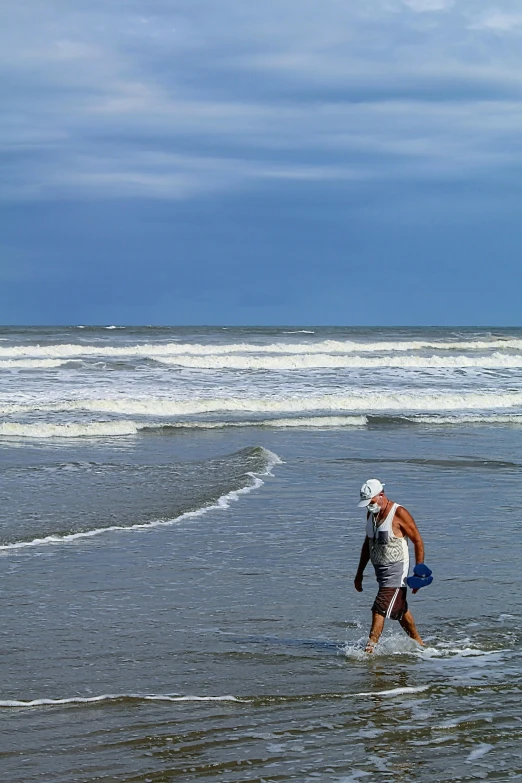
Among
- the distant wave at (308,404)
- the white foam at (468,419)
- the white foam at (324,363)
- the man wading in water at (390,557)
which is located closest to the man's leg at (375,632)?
the man wading in water at (390,557)

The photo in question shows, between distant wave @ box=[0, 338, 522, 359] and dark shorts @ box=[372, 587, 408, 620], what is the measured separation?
120 ft

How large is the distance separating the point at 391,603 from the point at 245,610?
1.52 metres

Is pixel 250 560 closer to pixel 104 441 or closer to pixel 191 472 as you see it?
pixel 191 472

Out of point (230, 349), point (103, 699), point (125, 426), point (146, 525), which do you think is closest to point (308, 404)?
point (125, 426)

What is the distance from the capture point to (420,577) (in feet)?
22.5

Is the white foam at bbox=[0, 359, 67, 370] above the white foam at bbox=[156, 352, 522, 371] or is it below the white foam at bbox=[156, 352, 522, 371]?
below

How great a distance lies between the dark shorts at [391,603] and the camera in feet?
23.0

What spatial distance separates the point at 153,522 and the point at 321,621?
13.5 ft

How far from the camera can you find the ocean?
5289mm

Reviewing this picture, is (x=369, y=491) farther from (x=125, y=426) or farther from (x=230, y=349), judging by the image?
(x=230, y=349)

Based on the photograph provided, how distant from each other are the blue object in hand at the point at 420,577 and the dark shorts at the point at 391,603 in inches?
6.7

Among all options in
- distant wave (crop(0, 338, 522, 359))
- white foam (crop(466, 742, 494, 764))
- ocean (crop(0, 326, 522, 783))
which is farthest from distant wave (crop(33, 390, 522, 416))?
white foam (crop(466, 742, 494, 764))

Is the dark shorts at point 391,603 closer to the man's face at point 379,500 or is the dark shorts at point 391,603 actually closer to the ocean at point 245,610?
the ocean at point 245,610

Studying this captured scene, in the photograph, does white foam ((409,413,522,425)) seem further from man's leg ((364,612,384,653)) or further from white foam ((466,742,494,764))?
white foam ((466,742,494,764))
